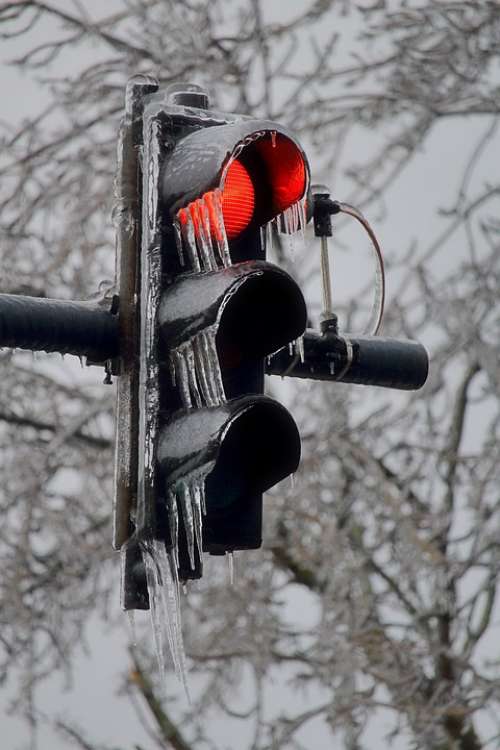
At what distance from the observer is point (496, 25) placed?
845cm

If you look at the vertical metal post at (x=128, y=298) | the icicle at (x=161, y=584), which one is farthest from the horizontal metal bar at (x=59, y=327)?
the icicle at (x=161, y=584)

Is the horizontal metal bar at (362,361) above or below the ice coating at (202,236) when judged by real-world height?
below

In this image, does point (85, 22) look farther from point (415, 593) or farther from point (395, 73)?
point (415, 593)

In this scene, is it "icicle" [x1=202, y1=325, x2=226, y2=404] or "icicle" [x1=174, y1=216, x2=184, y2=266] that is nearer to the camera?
"icicle" [x1=202, y1=325, x2=226, y2=404]

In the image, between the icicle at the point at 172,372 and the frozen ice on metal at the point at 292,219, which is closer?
the icicle at the point at 172,372

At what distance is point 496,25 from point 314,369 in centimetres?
603

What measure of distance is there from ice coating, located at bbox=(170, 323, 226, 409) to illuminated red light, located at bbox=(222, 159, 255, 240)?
264 mm

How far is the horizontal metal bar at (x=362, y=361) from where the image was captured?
292 centimetres

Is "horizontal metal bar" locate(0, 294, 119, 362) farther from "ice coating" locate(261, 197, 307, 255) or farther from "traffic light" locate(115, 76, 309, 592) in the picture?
"ice coating" locate(261, 197, 307, 255)

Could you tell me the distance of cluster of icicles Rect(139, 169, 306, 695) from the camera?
7.84 feet

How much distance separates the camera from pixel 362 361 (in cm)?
293

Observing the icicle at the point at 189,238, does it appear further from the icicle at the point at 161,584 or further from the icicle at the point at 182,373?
the icicle at the point at 161,584

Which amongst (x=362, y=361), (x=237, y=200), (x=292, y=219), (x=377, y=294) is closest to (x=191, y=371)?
(x=237, y=200)

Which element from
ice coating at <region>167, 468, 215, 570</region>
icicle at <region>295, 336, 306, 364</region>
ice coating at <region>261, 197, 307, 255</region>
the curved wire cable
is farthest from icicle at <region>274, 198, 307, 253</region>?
ice coating at <region>167, 468, 215, 570</region>
